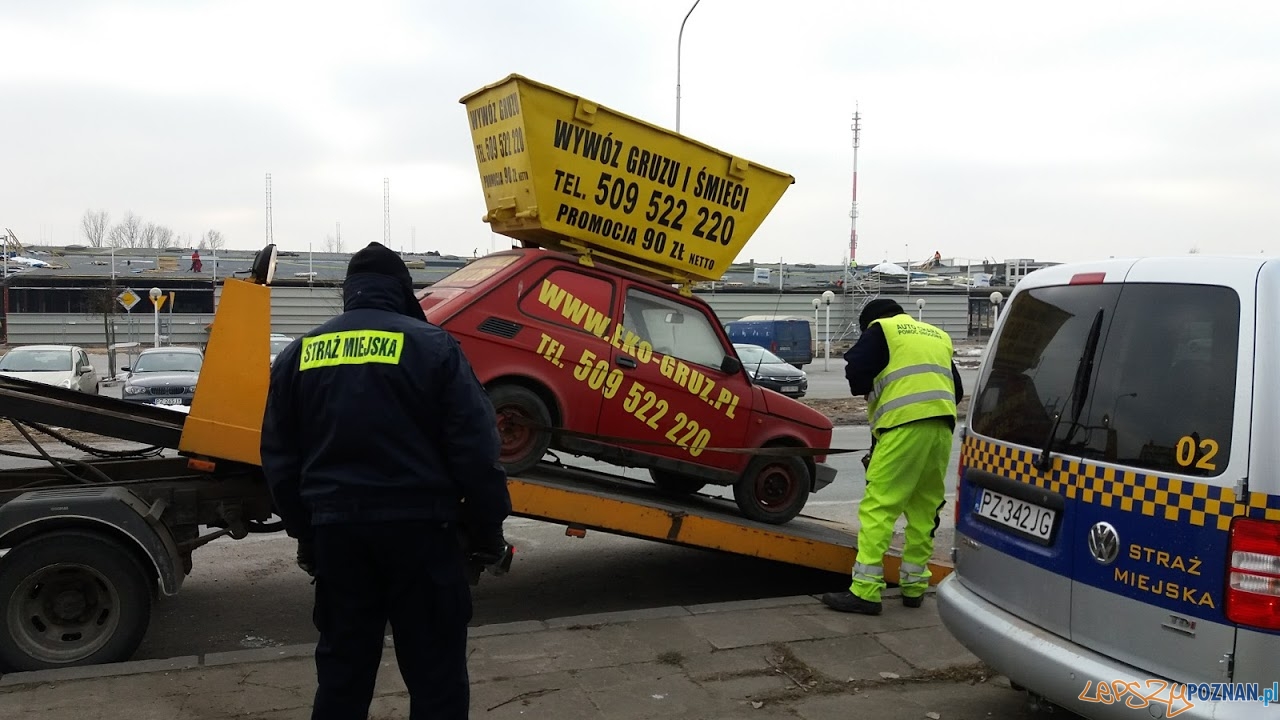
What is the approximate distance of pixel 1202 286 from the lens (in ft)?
11.0

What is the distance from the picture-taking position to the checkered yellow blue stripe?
3.06 m

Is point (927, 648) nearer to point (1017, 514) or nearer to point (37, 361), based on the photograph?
point (1017, 514)

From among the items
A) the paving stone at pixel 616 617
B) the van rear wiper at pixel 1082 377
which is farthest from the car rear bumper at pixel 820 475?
the van rear wiper at pixel 1082 377

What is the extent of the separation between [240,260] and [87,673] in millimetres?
46268

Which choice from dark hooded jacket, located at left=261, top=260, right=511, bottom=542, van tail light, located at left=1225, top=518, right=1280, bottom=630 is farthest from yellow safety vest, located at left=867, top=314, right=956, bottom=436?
dark hooded jacket, located at left=261, top=260, right=511, bottom=542

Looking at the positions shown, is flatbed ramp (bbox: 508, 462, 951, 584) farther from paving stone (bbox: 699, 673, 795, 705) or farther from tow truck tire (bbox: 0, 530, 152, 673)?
tow truck tire (bbox: 0, 530, 152, 673)

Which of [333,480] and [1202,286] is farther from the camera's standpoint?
[1202,286]

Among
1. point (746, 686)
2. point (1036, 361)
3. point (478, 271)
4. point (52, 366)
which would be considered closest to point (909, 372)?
point (1036, 361)

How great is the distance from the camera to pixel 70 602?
4785 millimetres

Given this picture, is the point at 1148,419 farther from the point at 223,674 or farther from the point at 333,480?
the point at 223,674

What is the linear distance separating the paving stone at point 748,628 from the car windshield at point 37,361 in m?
16.6

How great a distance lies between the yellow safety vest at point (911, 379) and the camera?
18.1 feet

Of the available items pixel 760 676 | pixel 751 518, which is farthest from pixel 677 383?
pixel 760 676

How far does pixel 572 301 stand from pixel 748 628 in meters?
2.26
